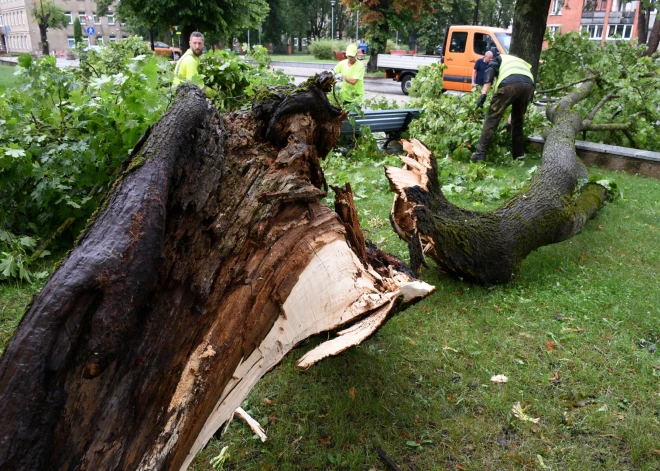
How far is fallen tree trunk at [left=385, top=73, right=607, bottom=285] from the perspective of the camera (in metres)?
3.69

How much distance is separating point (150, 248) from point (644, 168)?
8.54 m

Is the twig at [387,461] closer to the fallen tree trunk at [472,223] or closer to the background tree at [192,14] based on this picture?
the fallen tree trunk at [472,223]

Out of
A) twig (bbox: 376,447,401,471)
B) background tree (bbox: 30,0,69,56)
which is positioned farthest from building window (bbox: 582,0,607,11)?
twig (bbox: 376,447,401,471)

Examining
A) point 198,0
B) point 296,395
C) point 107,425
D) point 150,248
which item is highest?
point 198,0

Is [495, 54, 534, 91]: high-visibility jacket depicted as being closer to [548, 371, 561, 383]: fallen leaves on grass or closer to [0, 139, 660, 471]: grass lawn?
[0, 139, 660, 471]: grass lawn

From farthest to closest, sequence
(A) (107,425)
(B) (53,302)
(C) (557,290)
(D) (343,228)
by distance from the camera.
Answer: (C) (557,290) < (D) (343,228) < (A) (107,425) < (B) (53,302)

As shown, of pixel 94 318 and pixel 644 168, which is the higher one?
pixel 94 318

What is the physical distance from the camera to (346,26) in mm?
71438

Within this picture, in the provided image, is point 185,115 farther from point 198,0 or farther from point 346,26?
point 346,26

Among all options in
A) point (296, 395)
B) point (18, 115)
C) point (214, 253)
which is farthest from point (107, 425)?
point (18, 115)

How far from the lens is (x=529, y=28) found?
9383 millimetres

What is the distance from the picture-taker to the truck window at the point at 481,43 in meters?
18.1

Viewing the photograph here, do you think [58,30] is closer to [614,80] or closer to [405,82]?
[405,82]

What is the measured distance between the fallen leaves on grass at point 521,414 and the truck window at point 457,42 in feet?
59.6
